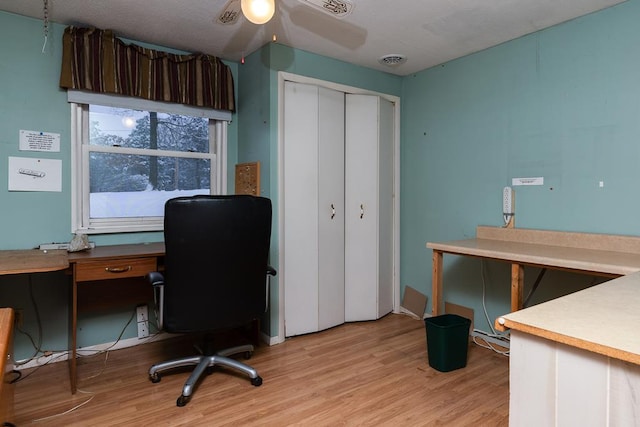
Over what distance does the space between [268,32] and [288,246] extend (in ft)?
5.18

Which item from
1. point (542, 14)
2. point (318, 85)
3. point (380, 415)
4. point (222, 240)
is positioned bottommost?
point (380, 415)

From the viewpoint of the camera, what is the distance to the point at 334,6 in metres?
1.86

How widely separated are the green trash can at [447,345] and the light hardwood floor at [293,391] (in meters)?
0.06

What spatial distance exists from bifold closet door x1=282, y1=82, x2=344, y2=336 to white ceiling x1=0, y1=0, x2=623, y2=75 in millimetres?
451

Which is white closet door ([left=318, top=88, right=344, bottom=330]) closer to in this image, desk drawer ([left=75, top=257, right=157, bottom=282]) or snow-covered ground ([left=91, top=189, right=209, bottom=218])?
snow-covered ground ([left=91, top=189, right=209, bottom=218])

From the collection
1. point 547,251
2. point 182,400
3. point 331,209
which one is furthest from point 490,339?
point 182,400

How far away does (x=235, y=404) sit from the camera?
6.73 ft

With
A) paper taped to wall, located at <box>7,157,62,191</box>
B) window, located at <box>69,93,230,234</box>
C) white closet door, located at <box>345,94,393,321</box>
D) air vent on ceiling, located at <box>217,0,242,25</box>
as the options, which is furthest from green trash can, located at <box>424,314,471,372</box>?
paper taped to wall, located at <box>7,157,62,191</box>

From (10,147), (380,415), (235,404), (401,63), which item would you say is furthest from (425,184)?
(10,147)

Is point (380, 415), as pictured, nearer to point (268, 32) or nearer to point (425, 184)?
point (425, 184)

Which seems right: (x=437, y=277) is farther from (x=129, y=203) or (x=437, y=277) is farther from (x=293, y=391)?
(x=129, y=203)

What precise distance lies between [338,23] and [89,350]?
289cm

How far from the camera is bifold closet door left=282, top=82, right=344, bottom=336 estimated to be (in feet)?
9.71

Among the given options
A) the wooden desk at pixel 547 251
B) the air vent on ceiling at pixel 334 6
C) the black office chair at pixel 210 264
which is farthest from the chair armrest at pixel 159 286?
the wooden desk at pixel 547 251
